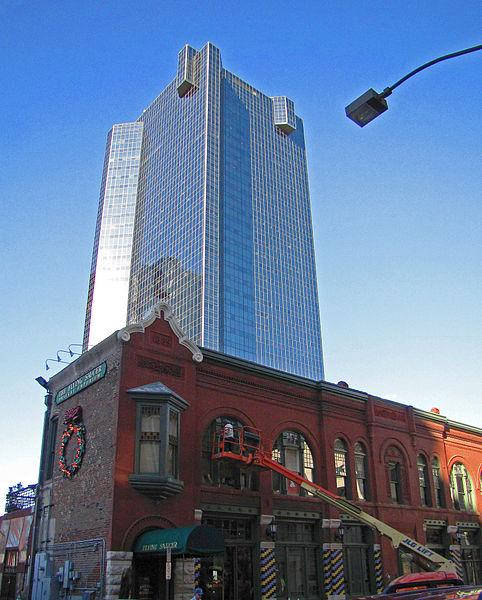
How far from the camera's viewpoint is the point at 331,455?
34.2m

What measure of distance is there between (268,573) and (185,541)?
861cm

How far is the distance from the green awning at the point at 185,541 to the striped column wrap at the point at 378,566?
14.0 metres

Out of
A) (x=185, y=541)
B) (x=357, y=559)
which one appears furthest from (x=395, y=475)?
(x=185, y=541)

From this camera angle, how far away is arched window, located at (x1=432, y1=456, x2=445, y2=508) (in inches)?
1606

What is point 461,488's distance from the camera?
43406mm

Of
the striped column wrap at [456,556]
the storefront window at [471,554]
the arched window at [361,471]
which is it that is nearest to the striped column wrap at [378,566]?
the arched window at [361,471]

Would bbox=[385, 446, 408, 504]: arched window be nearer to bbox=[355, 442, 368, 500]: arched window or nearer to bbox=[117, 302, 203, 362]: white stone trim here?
bbox=[355, 442, 368, 500]: arched window

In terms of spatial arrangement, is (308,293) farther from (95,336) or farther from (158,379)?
(158,379)

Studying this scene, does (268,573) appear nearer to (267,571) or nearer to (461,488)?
(267,571)

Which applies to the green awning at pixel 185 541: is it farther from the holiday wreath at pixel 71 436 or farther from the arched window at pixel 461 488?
the arched window at pixel 461 488

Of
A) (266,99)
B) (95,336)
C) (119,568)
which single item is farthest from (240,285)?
(119,568)

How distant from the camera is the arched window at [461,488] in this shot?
140 ft

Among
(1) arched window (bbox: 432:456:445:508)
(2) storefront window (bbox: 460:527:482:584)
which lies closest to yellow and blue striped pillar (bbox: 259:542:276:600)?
(1) arched window (bbox: 432:456:445:508)

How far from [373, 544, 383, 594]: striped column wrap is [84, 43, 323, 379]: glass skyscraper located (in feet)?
308
